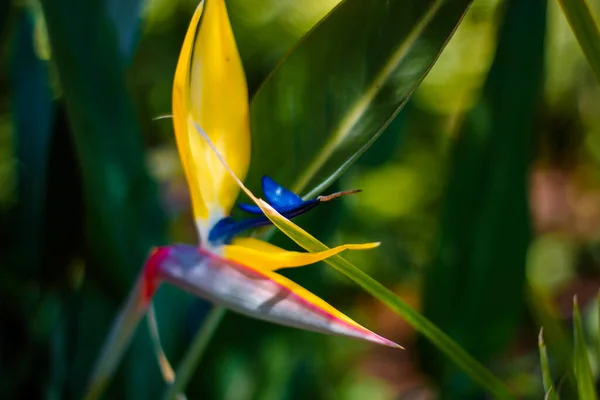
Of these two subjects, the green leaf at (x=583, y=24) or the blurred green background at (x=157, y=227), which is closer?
the green leaf at (x=583, y=24)

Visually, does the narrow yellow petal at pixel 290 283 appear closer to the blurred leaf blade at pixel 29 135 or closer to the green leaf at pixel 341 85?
the green leaf at pixel 341 85

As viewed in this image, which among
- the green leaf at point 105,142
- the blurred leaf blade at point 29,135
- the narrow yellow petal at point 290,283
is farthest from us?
the blurred leaf blade at point 29,135

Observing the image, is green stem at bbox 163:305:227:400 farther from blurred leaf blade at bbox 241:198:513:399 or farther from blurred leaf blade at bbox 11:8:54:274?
blurred leaf blade at bbox 11:8:54:274

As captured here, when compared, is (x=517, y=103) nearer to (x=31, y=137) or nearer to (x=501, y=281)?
(x=501, y=281)

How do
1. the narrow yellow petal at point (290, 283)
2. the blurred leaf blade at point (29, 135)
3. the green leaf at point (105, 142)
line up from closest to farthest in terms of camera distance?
the narrow yellow petal at point (290, 283)
the green leaf at point (105, 142)
the blurred leaf blade at point (29, 135)

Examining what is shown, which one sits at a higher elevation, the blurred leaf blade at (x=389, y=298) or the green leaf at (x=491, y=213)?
the blurred leaf blade at (x=389, y=298)

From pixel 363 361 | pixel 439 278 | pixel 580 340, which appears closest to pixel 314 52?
pixel 580 340

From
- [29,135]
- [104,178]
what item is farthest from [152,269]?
[29,135]

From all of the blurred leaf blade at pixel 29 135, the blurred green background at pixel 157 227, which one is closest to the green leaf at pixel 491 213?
the blurred green background at pixel 157 227

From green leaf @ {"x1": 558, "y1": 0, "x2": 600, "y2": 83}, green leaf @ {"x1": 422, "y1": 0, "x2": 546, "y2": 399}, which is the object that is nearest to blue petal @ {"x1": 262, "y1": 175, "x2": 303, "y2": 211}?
green leaf @ {"x1": 558, "y1": 0, "x2": 600, "y2": 83}

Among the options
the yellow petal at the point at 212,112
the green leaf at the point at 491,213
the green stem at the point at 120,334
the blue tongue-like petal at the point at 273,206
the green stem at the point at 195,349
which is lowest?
the green leaf at the point at 491,213
